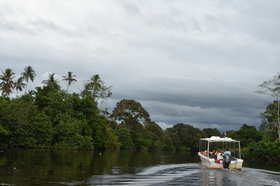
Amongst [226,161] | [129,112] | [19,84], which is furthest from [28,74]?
[226,161]

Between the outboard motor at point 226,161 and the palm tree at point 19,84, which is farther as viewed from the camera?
Result: the palm tree at point 19,84

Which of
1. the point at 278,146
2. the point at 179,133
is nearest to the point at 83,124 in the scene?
the point at 278,146

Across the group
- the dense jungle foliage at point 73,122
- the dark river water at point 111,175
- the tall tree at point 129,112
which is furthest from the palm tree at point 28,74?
the dark river water at point 111,175

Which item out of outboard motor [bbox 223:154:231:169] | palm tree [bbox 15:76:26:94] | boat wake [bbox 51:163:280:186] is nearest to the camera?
boat wake [bbox 51:163:280:186]

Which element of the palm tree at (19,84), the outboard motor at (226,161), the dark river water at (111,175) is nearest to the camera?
the dark river water at (111,175)

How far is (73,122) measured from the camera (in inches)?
2217

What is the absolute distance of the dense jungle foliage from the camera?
49938mm

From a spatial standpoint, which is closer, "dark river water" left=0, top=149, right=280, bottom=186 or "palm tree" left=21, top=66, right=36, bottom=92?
"dark river water" left=0, top=149, right=280, bottom=186

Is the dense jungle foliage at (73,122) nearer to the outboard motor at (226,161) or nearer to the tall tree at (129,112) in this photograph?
the tall tree at (129,112)

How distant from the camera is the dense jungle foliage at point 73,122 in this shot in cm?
4994

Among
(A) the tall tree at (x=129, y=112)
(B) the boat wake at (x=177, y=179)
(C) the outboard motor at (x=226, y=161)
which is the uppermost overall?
(A) the tall tree at (x=129, y=112)

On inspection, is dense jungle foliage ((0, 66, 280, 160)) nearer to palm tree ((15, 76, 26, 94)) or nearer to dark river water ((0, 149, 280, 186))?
palm tree ((15, 76, 26, 94))

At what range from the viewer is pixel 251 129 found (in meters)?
78.4

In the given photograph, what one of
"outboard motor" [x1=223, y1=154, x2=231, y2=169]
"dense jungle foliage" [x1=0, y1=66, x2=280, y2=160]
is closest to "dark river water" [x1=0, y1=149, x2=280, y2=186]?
"outboard motor" [x1=223, y1=154, x2=231, y2=169]
